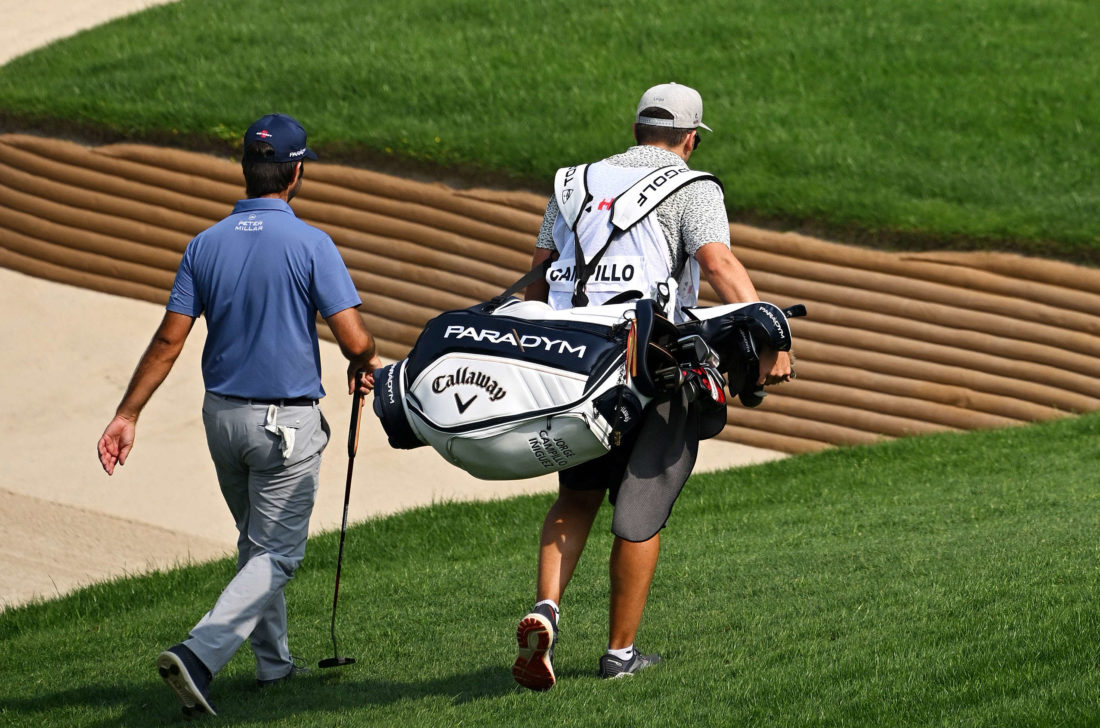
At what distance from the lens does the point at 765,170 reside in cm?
1148

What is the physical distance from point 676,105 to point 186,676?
2283mm

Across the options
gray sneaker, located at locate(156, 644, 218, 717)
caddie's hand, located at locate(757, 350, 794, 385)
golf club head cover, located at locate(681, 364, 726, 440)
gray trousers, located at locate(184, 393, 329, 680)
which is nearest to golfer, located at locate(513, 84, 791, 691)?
caddie's hand, located at locate(757, 350, 794, 385)

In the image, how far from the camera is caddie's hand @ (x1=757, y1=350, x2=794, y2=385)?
4.03m

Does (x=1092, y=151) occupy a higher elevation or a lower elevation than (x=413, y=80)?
lower

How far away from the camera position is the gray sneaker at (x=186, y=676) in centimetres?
426

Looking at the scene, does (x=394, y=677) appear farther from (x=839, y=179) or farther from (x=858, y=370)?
(x=839, y=179)

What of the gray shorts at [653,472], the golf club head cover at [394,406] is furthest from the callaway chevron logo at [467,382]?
the gray shorts at [653,472]

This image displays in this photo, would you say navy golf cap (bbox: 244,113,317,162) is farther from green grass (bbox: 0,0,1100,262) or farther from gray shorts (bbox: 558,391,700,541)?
green grass (bbox: 0,0,1100,262)

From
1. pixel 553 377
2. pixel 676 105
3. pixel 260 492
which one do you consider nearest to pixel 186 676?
pixel 260 492

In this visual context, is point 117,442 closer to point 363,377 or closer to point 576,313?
point 363,377

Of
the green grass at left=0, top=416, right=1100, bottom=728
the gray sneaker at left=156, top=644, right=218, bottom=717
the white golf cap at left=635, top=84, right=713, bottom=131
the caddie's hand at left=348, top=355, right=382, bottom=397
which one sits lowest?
the green grass at left=0, top=416, right=1100, bottom=728

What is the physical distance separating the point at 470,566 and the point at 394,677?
2.18 m

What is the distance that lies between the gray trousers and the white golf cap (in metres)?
1.43

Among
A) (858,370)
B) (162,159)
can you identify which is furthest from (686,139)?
(162,159)
